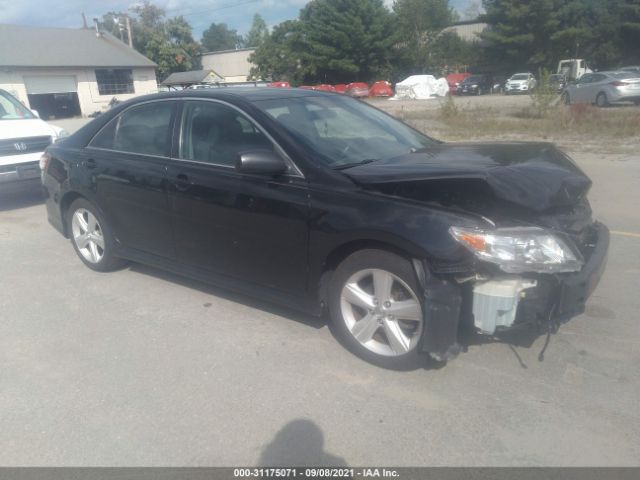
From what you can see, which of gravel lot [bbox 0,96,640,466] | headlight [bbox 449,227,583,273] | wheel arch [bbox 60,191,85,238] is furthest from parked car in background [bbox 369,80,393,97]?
headlight [bbox 449,227,583,273]

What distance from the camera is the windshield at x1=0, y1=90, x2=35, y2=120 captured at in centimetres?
871

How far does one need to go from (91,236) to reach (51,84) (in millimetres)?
36636

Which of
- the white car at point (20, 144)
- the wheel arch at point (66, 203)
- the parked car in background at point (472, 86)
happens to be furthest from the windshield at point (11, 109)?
the parked car in background at point (472, 86)

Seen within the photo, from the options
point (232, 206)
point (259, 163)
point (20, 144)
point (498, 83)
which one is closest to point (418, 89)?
point (498, 83)

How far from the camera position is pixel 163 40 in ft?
201

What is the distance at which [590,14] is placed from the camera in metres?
51.3

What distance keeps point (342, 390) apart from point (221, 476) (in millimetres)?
911

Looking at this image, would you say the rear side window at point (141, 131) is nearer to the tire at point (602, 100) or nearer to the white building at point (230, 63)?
the tire at point (602, 100)

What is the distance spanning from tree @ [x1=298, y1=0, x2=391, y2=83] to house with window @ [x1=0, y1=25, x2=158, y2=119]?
19.2 m

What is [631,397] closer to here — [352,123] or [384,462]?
[384,462]

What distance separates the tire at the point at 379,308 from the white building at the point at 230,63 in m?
74.7

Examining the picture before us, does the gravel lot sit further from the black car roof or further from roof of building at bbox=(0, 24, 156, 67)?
roof of building at bbox=(0, 24, 156, 67)

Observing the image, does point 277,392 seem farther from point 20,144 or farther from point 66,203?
point 20,144

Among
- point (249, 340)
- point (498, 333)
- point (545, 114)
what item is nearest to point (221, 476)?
point (249, 340)
